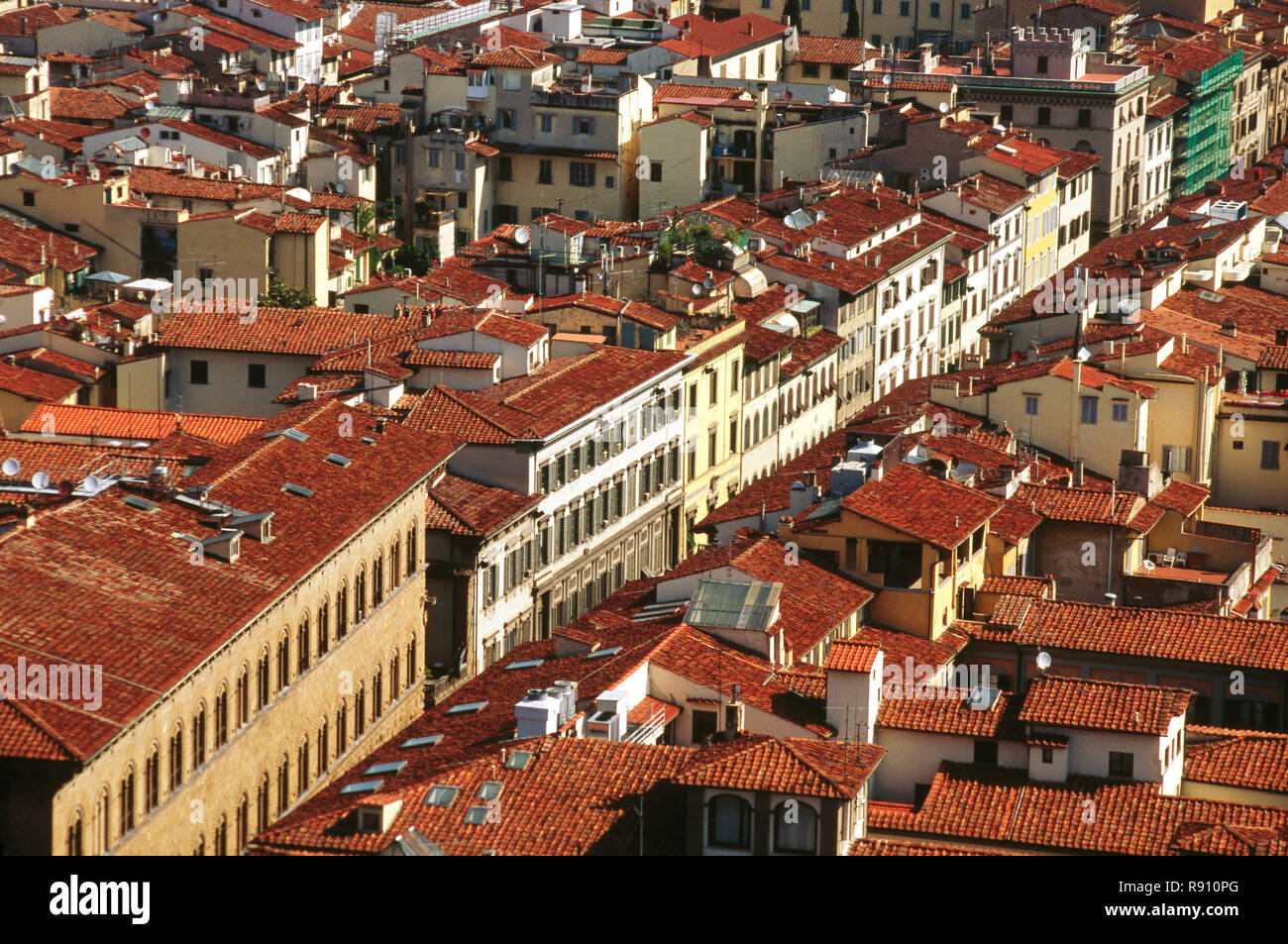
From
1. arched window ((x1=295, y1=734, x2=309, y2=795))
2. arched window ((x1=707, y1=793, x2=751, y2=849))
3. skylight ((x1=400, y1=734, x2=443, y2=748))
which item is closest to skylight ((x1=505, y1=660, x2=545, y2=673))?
arched window ((x1=295, y1=734, x2=309, y2=795))

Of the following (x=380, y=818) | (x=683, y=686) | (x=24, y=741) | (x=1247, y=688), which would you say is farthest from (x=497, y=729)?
(x=1247, y=688)

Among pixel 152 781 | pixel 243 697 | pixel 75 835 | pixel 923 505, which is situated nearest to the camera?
pixel 75 835

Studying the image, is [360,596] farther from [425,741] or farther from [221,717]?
[221,717]

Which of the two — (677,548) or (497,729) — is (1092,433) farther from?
(497,729)

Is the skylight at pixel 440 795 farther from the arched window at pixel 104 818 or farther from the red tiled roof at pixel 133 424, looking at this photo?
the red tiled roof at pixel 133 424

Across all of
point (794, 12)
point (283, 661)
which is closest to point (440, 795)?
point (283, 661)

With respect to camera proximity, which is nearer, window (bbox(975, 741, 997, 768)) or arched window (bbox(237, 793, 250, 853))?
window (bbox(975, 741, 997, 768))

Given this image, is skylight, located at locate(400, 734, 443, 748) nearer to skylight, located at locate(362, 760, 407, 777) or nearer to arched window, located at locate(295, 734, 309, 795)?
skylight, located at locate(362, 760, 407, 777)
